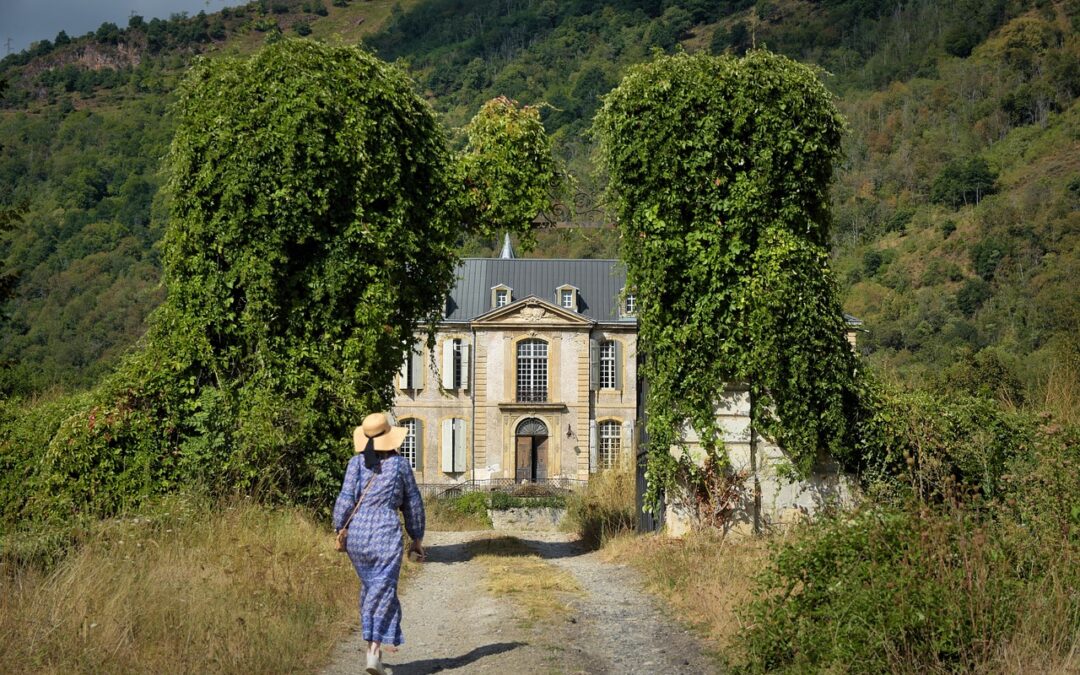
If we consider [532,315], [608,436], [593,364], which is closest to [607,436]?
[608,436]

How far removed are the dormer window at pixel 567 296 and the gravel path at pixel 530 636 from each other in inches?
1521

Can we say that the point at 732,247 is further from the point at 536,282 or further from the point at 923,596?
the point at 536,282

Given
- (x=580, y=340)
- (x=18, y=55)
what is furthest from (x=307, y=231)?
(x=18, y=55)

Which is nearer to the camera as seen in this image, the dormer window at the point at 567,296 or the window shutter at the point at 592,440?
the window shutter at the point at 592,440

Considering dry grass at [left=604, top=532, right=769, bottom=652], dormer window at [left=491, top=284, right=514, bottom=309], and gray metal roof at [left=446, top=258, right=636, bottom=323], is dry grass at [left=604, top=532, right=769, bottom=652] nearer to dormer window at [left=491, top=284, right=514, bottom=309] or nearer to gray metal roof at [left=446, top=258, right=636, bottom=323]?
dormer window at [left=491, top=284, right=514, bottom=309]

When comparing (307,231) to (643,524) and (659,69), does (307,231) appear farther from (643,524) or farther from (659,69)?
(643,524)

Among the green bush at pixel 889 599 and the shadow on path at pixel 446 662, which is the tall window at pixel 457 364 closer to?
the shadow on path at pixel 446 662

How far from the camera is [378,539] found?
8.12 metres

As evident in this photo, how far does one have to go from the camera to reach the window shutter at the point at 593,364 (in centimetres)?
5175

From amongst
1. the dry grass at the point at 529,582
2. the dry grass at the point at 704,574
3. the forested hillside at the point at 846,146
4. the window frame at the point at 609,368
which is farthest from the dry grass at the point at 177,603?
the window frame at the point at 609,368

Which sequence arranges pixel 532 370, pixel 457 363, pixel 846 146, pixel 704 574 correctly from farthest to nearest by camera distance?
pixel 846 146 < pixel 532 370 < pixel 457 363 < pixel 704 574

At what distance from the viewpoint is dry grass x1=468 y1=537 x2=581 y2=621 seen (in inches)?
424

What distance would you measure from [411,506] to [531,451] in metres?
43.6

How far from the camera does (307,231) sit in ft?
48.3
